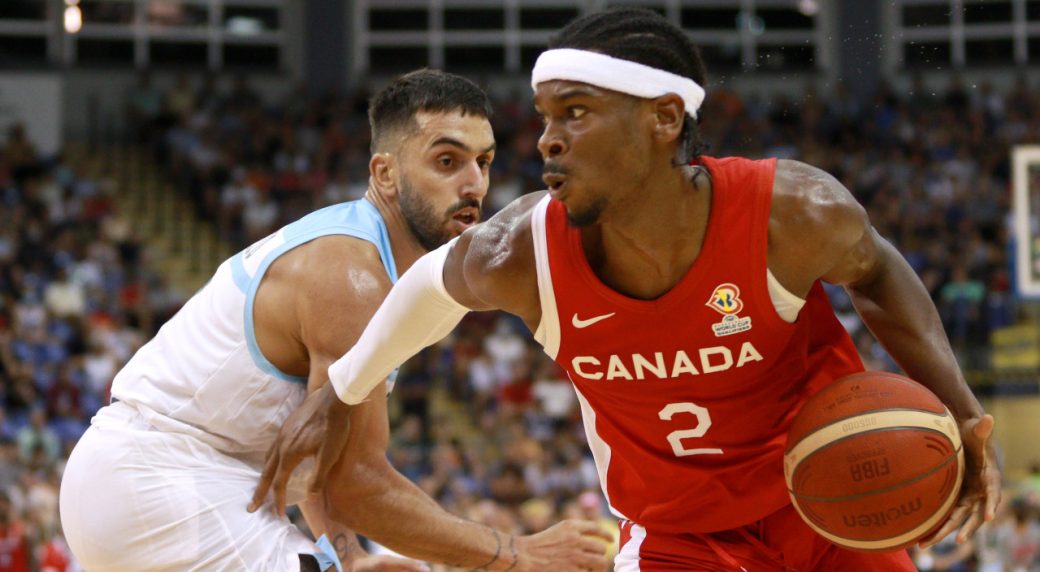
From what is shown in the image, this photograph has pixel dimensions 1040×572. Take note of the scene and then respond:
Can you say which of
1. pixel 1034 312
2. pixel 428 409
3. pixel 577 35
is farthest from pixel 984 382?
pixel 577 35

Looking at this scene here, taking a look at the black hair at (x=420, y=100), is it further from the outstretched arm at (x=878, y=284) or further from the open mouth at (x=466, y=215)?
the outstretched arm at (x=878, y=284)

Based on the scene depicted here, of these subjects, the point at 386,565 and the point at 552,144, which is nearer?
the point at 552,144

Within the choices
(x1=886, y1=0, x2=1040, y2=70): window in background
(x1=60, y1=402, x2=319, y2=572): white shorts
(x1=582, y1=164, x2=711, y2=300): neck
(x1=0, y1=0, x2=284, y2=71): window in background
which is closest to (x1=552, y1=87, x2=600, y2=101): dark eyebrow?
(x1=582, y1=164, x2=711, y2=300): neck

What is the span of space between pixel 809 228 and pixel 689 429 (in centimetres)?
66

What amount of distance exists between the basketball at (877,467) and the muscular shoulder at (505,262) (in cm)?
81

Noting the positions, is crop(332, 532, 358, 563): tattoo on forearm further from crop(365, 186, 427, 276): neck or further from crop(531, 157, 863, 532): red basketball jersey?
crop(531, 157, 863, 532): red basketball jersey

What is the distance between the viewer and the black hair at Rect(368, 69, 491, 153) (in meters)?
4.45

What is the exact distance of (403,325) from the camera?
11.4ft

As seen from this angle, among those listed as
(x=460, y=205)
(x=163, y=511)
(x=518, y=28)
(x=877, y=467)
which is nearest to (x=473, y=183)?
(x=460, y=205)

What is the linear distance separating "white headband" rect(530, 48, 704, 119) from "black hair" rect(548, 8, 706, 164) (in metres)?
0.03

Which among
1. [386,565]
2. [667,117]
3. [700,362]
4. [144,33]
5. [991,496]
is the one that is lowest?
[386,565]

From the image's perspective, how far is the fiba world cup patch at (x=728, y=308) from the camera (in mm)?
3189

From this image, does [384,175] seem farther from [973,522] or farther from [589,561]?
[973,522]

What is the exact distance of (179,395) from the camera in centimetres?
390
